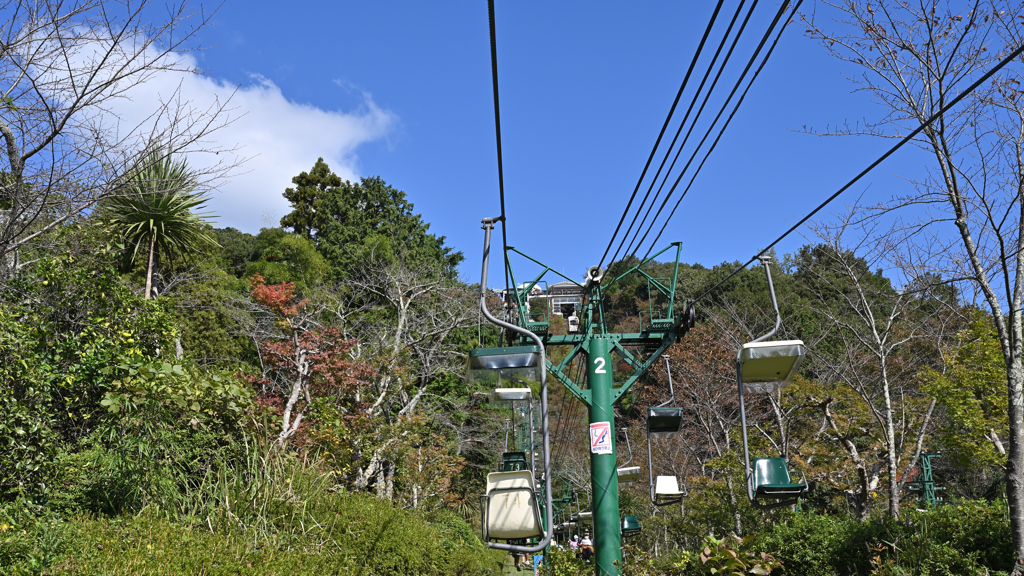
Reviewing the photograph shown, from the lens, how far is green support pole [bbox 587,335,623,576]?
861 cm

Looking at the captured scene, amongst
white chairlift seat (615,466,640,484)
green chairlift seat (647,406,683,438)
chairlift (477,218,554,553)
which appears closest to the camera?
chairlift (477,218,554,553)

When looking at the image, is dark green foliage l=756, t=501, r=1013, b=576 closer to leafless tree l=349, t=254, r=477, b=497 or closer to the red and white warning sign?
the red and white warning sign

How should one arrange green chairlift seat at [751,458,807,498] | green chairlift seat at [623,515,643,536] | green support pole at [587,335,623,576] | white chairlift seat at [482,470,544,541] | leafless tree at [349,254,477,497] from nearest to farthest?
white chairlift seat at [482,470,544,541] < green chairlift seat at [751,458,807,498] < green support pole at [587,335,623,576] < green chairlift seat at [623,515,643,536] < leafless tree at [349,254,477,497]

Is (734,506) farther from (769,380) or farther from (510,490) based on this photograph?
(510,490)

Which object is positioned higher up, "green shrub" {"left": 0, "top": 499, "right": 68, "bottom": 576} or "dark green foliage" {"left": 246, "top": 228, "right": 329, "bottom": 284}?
"dark green foliage" {"left": 246, "top": 228, "right": 329, "bottom": 284}

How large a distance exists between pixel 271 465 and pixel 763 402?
760 inches

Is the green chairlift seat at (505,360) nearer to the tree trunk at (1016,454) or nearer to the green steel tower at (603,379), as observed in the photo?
the green steel tower at (603,379)

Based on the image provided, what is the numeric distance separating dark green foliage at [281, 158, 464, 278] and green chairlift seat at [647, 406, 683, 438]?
14.8 meters

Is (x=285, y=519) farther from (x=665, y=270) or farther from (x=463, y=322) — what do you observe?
(x=665, y=270)

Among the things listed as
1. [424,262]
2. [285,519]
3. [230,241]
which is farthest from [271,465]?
[230,241]

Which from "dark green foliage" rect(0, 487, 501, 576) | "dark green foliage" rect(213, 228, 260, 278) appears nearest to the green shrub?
"dark green foliage" rect(0, 487, 501, 576)

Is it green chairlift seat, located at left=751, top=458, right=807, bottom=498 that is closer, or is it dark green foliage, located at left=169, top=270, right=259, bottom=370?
green chairlift seat, located at left=751, top=458, right=807, bottom=498

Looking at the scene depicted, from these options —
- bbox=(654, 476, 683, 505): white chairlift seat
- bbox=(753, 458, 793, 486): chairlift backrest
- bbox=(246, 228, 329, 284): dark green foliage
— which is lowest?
bbox=(654, 476, 683, 505): white chairlift seat

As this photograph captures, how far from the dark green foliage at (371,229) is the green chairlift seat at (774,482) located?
18.1 m
